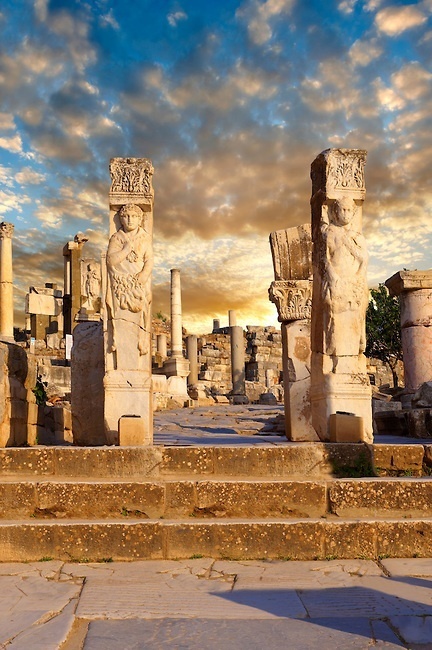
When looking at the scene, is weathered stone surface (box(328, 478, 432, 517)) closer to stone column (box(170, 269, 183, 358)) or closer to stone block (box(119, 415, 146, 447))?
stone block (box(119, 415, 146, 447))

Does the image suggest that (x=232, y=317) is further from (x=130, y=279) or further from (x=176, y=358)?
(x=130, y=279)

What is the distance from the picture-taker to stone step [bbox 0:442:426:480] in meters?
5.10

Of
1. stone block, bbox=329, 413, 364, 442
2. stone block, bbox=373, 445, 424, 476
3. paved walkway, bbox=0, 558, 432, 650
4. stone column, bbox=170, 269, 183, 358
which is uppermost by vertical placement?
stone column, bbox=170, 269, 183, 358

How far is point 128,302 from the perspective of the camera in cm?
648

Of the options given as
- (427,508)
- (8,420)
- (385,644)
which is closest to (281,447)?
(427,508)

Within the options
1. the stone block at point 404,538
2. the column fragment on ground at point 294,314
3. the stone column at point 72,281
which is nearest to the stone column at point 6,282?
the stone column at point 72,281

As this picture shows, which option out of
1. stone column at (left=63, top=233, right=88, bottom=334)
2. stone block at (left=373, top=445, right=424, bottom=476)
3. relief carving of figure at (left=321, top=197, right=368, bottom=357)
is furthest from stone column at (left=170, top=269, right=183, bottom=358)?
stone block at (left=373, top=445, right=424, bottom=476)

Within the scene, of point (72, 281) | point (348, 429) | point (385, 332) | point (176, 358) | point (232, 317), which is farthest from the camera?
point (232, 317)

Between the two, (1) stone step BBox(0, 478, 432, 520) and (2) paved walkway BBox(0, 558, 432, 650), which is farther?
(1) stone step BBox(0, 478, 432, 520)

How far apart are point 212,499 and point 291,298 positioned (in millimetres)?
4685

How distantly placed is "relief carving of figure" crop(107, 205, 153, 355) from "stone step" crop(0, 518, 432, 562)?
249cm

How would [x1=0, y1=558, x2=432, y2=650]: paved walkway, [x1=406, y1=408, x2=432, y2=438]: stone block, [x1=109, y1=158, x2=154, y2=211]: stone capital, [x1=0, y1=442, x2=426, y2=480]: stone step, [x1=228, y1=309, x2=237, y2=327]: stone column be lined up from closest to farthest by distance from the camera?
[x1=0, y1=558, x2=432, y2=650]: paved walkway, [x1=0, y1=442, x2=426, y2=480]: stone step, [x1=109, y1=158, x2=154, y2=211]: stone capital, [x1=406, y1=408, x2=432, y2=438]: stone block, [x1=228, y1=309, x2=237, y2=327]: stone column

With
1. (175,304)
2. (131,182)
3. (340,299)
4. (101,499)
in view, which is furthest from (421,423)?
(175,304)

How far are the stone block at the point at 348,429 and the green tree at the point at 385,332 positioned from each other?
30.6 meters
